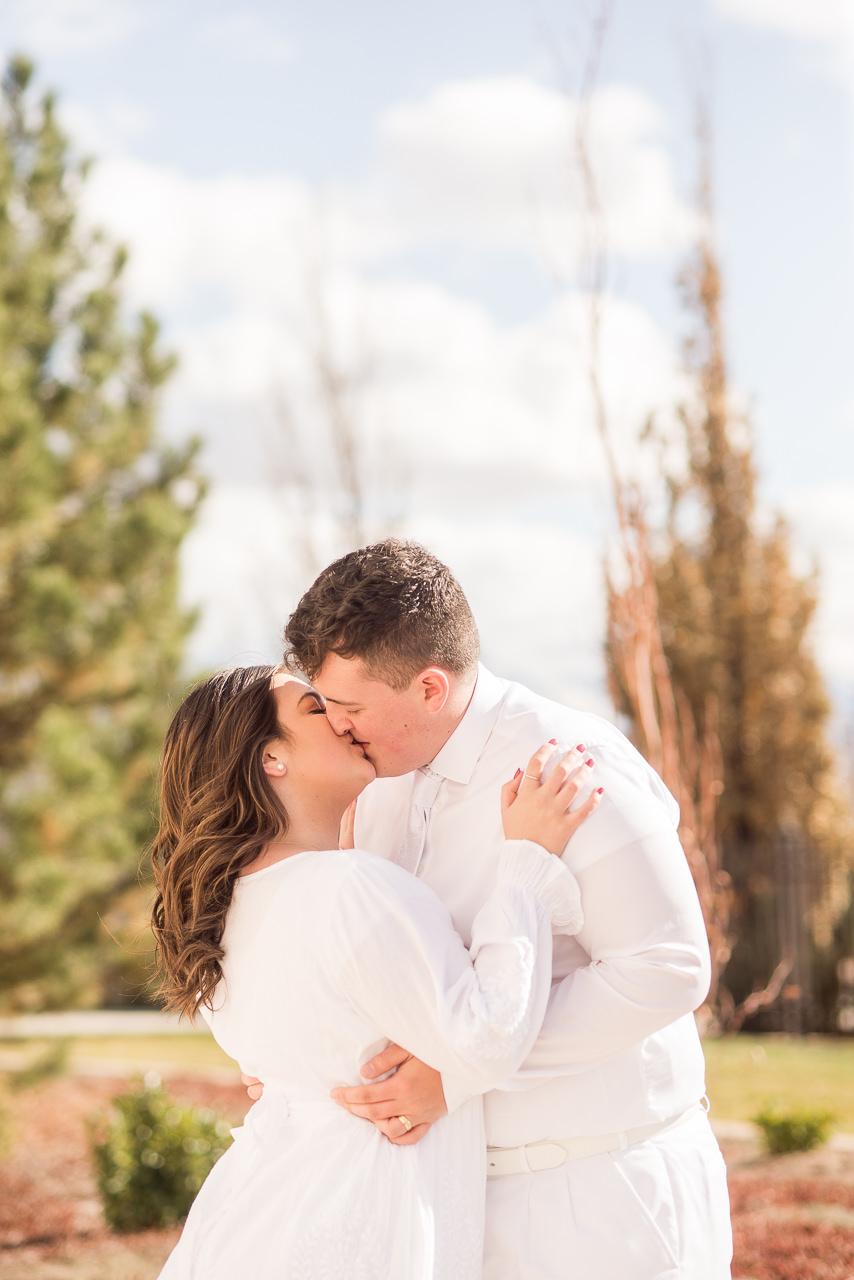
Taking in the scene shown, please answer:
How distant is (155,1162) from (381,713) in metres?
4.91

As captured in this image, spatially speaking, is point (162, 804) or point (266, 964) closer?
point (266, 964)

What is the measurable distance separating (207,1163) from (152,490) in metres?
7.73

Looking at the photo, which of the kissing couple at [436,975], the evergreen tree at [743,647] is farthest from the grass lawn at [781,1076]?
the kissing couple at [436,975]

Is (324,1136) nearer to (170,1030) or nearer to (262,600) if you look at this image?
(262,600)

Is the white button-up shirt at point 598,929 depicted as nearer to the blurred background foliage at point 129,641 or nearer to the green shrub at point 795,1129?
the blurred background foliage at point 129,641

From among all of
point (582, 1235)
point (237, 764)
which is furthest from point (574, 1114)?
point (237, 764)

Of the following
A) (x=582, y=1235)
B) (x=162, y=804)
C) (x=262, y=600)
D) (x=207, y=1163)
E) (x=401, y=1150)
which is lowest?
(x=207, y=1163)

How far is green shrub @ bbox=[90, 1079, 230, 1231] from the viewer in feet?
21.2

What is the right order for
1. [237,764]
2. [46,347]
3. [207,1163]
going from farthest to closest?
1. [46,347]
2. [207,1163]
3. [237,764]

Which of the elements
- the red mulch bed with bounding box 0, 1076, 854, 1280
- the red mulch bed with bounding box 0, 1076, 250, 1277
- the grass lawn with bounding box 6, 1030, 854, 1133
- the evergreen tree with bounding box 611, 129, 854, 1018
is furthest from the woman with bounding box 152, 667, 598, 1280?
the evergreen tree with bounding box 611, 129, 854, 1018

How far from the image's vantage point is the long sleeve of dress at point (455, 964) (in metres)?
2.15

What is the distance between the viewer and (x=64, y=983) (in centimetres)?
1042

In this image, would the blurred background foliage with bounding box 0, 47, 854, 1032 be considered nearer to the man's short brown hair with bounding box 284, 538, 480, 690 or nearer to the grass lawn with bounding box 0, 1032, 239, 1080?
the grass lawn with bounding box 0, 1032, 239, 1080

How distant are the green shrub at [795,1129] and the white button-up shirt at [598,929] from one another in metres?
5.15
